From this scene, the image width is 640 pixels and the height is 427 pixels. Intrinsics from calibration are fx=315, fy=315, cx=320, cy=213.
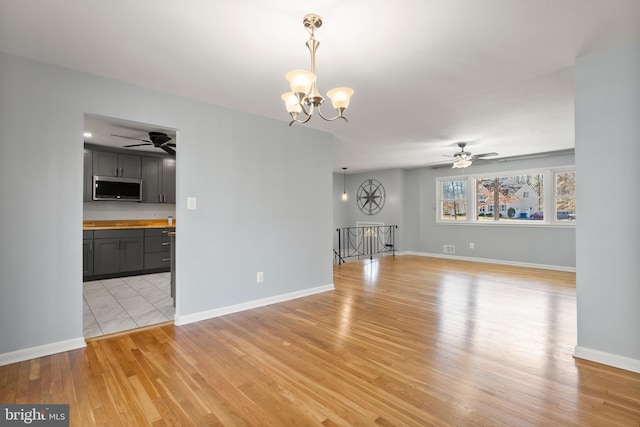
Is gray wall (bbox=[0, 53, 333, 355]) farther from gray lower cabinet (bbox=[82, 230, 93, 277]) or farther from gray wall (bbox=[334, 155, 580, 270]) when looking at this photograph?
gray wall (bbox=[334, 155, 580, 270])

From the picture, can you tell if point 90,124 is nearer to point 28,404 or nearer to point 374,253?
point 28,404

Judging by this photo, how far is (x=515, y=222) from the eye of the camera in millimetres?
7219

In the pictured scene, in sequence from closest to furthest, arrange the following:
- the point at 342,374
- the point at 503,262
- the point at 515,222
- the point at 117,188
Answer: the point at 342,374 → the point at 117,188 → the point at 515,222 → the point at 503,262

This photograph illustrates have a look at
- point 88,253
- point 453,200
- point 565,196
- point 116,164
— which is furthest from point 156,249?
point 565,196

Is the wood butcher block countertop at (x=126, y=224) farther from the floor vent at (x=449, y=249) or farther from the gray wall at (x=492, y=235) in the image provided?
the floor vent at (x=449, y=249)

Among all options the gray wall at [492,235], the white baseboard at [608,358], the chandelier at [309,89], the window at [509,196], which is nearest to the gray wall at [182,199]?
the chandelier at [309,89]

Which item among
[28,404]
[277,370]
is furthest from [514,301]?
[28,404]

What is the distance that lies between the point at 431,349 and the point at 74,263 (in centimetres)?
323

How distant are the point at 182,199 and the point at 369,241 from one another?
Answer: 286 inches

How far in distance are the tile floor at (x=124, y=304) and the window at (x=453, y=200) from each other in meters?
6.89

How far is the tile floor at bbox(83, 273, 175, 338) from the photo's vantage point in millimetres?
3346

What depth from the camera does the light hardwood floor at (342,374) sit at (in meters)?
1.85

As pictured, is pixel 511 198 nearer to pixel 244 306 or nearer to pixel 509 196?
pixel 509 196

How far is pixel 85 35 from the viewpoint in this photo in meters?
2.25
